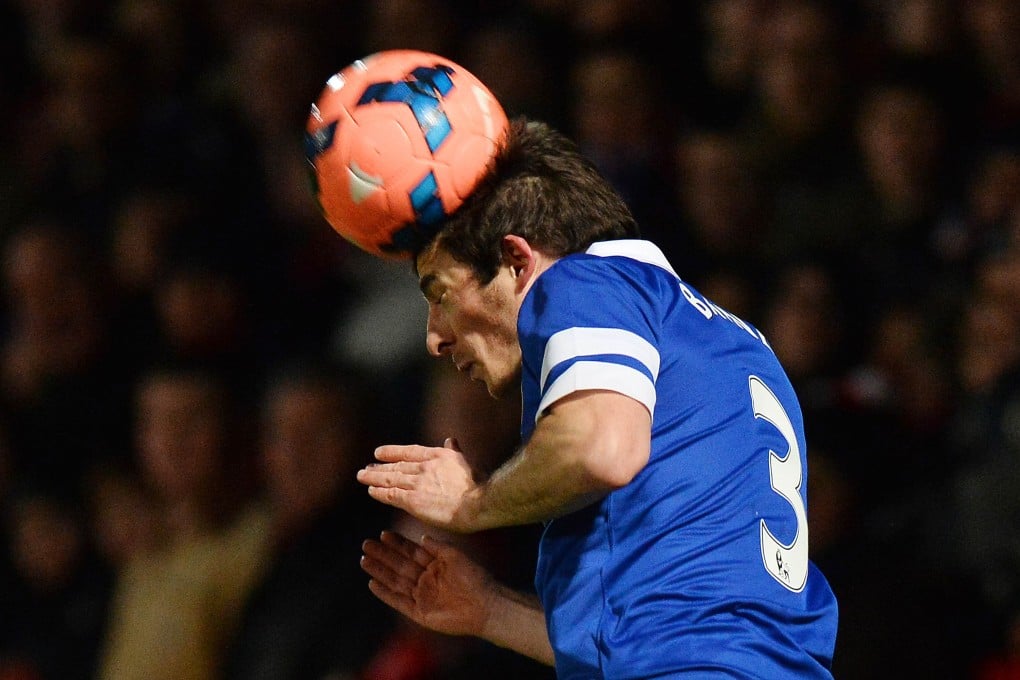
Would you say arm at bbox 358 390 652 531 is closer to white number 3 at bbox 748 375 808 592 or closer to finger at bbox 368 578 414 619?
white number 3 at bbox 748 375 808 592

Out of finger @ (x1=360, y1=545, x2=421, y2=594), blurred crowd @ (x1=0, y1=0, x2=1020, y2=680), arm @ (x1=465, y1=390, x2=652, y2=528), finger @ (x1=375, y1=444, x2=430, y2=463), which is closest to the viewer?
arm @ (x1=465, y1=390, x2=652, y2=528)

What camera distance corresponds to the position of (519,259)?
306cm

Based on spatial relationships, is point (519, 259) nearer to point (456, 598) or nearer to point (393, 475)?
point (393, 475)

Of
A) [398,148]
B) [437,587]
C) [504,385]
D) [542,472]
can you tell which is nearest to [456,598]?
[437,587]

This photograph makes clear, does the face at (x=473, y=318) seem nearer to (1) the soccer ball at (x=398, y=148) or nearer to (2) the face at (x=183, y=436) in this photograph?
(1) the soccer ball at (x=398, y=148)

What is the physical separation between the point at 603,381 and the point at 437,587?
0.88 metres

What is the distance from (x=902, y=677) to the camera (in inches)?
182

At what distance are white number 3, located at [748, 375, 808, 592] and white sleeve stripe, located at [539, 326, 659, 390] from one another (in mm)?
300

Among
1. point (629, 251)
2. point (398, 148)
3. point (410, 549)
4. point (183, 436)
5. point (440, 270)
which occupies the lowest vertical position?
point (183, 436)

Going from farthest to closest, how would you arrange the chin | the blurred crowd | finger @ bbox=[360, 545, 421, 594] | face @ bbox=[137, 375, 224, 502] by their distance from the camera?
face @ bbox=[137, 375, 224, 502], the blurred crowd, finger @ bbox=[360, 545, 421, 594], the chin

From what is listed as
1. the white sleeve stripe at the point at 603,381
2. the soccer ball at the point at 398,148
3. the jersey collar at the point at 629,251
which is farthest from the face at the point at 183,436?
the white sleeve stripe at the point at 603,381

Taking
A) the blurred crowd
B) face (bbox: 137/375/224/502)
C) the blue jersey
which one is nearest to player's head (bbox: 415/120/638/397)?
the blue jersey

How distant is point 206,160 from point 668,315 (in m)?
Answer: 5.10

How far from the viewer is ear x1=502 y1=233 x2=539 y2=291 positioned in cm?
304
